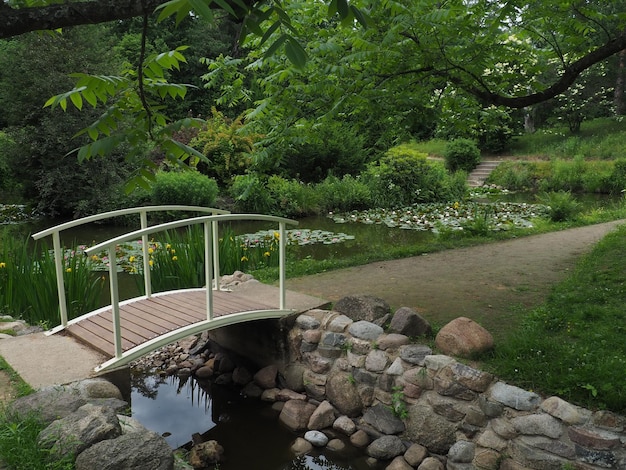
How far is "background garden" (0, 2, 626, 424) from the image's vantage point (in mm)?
3658

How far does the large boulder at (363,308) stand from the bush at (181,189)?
9835mm

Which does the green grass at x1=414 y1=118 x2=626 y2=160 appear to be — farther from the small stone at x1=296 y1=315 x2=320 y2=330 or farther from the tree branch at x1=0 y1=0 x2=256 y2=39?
the tree branch at x1=0 y1=0 x2=256 y2=39

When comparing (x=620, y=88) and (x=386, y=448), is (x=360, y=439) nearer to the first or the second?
(x=386, y=448)

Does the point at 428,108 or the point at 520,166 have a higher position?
the point at 428,108

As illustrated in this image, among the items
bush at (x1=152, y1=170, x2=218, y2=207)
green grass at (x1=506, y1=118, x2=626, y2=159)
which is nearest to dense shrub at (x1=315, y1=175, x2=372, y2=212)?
bush at (x1=152, y1=170, x2=218, y2=207)

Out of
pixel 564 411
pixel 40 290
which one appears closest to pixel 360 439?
pixel 564 411

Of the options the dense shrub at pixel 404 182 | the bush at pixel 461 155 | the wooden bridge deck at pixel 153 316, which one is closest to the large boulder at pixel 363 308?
the wooden bridge deck at pixel 153 316

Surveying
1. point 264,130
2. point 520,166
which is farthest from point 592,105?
point 264,130

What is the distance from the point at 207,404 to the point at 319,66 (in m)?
3.37

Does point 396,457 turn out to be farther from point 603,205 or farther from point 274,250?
point 603,205

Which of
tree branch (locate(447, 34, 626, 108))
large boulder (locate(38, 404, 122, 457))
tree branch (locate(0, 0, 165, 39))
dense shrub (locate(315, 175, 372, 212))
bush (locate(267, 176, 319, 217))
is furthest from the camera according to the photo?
dense shrub (locate(315, 175, 372, 212))

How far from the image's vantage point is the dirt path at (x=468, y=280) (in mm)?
5156

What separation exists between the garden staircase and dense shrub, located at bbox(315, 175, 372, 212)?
6.44m

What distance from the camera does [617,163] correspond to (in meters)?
17.4
